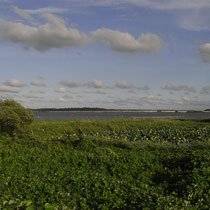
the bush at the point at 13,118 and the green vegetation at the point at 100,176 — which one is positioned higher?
the bush at the point at 13,118

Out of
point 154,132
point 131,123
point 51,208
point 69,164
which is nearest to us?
point 51,208

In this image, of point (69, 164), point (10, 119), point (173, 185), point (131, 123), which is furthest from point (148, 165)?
point (131, 123)

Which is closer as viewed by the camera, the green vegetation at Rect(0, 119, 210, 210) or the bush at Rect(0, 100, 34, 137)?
the green vegetation at Rect(0, 119, 210, 210)

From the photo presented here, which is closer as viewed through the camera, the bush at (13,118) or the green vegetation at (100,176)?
the green vegetation at (100,176)

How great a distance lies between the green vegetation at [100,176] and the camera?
6.59 metres

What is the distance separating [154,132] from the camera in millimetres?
25141

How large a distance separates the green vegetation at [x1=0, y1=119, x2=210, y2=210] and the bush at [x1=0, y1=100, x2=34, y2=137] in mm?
1803

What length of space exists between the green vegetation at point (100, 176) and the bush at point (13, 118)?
5.91 ft

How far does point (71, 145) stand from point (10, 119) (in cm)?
568

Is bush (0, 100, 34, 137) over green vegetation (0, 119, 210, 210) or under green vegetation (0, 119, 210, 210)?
over

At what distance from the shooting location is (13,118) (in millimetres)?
17875

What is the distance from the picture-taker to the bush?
707 inches

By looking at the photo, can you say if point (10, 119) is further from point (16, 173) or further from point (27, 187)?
point (27, 187)

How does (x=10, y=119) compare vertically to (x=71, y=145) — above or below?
above
